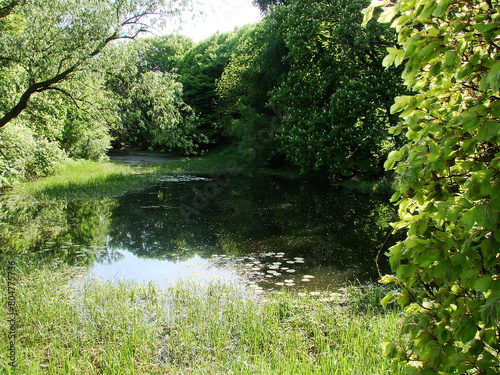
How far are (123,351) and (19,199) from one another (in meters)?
13.8

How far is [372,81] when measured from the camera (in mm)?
20484

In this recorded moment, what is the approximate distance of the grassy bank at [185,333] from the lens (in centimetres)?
451

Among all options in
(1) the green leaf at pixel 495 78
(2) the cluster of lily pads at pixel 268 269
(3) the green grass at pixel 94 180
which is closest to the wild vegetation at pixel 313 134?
(1) the green leaf at pixel 495 78

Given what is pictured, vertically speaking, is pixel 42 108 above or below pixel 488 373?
above

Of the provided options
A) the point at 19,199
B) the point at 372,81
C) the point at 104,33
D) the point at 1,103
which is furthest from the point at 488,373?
the point at 372,81

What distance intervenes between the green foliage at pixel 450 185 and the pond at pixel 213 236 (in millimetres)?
5348

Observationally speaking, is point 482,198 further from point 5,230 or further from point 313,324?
point 5,230

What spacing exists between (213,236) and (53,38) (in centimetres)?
666

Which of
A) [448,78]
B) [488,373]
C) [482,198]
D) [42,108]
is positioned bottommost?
[488,373]

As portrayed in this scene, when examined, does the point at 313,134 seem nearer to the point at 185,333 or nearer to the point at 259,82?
the point at 259,82

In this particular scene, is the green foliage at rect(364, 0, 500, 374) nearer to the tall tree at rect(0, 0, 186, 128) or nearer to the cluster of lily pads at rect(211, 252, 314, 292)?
the cluster of lily pads at rect(211, 252, 314, 292)

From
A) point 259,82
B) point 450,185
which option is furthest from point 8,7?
point 259,82

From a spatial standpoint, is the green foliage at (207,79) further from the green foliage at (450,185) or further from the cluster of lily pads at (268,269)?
the green foliage at (450,185)

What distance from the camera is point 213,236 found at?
1223 centimetres
